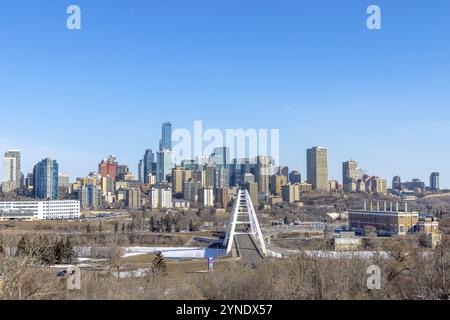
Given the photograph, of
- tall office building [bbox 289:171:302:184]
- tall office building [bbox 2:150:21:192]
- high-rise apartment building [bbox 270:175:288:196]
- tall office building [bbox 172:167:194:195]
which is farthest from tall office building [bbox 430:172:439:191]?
tall office building [bbox 2:150:21:192]

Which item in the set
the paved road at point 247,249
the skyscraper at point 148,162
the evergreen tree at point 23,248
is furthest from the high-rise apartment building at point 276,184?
the evergreen tree at point 23,248

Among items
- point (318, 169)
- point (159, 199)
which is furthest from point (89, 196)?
point (318, 169)

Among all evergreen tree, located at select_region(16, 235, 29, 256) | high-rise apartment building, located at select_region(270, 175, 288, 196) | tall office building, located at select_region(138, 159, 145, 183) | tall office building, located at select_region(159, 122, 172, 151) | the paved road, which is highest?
tall office building, located at select_region(159, 122, 172, 151)

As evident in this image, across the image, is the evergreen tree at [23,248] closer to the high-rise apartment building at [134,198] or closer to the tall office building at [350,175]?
the high-rise apartment building at [134,198]

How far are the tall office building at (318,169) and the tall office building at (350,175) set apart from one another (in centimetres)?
423

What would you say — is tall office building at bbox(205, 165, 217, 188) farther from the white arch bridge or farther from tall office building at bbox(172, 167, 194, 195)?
the white arch bridge

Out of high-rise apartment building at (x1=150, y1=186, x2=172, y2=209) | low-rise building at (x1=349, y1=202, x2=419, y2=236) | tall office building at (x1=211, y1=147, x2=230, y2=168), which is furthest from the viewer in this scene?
high-rise apartment building at (x1=150, y1=186, x2=172, y2=209)

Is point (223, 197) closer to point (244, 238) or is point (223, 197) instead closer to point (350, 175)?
point (244, 238)

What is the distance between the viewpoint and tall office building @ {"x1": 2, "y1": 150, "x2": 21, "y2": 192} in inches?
2579

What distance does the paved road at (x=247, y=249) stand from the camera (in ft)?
63.4

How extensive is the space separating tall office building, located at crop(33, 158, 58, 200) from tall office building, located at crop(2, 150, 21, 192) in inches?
336

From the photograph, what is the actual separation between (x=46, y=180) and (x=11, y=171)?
43.0 ft

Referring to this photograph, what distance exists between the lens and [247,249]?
77.3 ft
